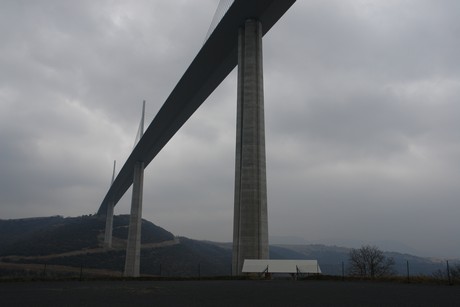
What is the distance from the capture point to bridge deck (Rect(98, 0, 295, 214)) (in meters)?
32.7

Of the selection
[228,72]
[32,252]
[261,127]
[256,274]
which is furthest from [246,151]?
[32,252]

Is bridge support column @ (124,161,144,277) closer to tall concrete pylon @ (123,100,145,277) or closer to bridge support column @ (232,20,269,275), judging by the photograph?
tall concrete pylon @ (123,100,145,277)

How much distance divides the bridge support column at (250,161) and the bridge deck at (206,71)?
158 cm

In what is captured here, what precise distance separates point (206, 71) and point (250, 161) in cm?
1576

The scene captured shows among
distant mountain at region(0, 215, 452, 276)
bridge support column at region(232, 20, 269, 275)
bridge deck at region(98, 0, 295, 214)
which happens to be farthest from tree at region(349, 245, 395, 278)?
bridge deck at region(98, 0, 295, 214)

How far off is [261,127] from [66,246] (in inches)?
3692

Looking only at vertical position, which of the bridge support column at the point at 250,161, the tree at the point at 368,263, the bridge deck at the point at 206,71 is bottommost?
the tree at the point at 368,263

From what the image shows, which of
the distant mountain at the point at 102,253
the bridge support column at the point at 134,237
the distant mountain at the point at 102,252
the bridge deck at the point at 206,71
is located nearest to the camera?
the bridge deck at the point at 206,71

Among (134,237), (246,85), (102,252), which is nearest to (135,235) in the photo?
(134,237)

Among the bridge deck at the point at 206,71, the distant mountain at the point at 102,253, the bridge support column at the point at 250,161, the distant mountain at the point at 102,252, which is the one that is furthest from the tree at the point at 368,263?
the distant mountain at the point at 102,252

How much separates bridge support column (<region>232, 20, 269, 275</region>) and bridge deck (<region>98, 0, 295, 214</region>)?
158 centimetres

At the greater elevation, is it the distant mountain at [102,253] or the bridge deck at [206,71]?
the bridge deck at [206,71]

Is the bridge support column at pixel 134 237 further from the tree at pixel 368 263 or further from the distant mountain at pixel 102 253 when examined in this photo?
the tree at pixel 368 263

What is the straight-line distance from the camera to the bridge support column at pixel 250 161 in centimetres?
2903
